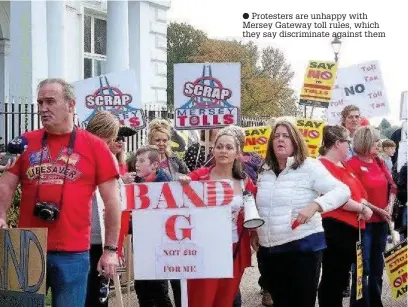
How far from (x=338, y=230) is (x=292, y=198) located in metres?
1.33

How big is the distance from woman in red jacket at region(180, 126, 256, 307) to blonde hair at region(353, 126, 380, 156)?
1.74 m

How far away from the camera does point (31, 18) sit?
15.1 m

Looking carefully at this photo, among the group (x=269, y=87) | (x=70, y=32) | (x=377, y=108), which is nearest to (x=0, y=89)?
(x=70, y=32)

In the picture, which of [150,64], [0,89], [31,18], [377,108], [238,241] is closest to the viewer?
[238,241]

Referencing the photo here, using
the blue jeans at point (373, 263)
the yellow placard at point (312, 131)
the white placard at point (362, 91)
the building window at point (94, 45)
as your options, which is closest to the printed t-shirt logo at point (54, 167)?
the blue jeans at point (373, 263)

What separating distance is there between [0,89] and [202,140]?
1077cm

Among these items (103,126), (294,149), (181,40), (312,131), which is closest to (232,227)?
(294,149)

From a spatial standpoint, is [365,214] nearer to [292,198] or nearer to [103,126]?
[292,198]

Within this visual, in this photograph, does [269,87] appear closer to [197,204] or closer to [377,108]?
[377,108]

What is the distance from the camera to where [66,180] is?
15.2 ft

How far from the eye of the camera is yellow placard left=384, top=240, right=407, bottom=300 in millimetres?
7289

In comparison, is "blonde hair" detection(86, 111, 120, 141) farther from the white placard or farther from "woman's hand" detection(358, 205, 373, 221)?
the white placard

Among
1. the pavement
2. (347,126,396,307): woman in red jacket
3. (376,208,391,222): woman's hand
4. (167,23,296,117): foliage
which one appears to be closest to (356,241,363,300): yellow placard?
(347,126,396,307): woman in red jacket

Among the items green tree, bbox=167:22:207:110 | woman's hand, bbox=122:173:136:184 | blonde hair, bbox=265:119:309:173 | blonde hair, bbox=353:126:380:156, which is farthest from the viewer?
green tree, bbox=167:22:207:110
